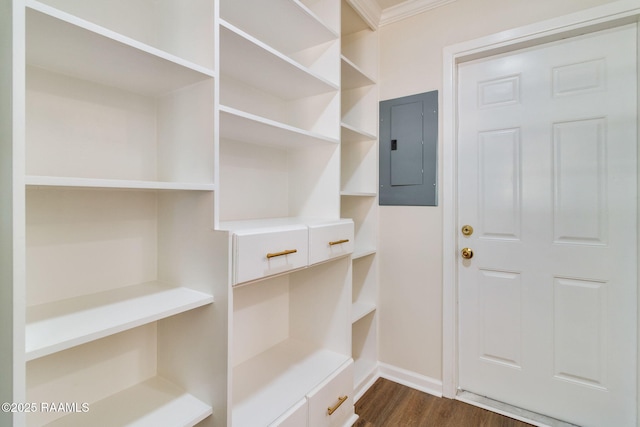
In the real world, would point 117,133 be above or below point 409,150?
below

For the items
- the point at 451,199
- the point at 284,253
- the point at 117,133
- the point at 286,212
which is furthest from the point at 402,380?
the point at 117,133

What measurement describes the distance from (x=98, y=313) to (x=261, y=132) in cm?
86

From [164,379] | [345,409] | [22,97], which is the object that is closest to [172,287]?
[164,379]

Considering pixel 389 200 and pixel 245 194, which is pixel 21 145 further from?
pixel 389 200

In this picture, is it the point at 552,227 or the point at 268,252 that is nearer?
the point at 268,252

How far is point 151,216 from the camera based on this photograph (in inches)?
46.1

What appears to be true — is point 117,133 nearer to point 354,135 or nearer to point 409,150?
point 354,135

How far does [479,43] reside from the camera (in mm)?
1770

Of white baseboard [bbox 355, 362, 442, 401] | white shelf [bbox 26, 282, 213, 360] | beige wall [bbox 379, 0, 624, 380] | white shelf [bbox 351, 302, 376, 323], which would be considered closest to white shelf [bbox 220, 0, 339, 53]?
beige wall [bbox 379, 0, 624, 380]

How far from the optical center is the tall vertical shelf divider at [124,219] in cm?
87

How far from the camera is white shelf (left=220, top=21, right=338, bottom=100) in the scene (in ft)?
3.61

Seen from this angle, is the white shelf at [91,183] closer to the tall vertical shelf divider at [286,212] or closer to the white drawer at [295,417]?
the tall vertical shelf divider at [286,212]

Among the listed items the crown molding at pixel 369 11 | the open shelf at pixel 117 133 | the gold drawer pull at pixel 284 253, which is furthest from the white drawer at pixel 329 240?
the crown molding at pixel 369 11

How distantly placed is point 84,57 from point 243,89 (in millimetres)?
743
